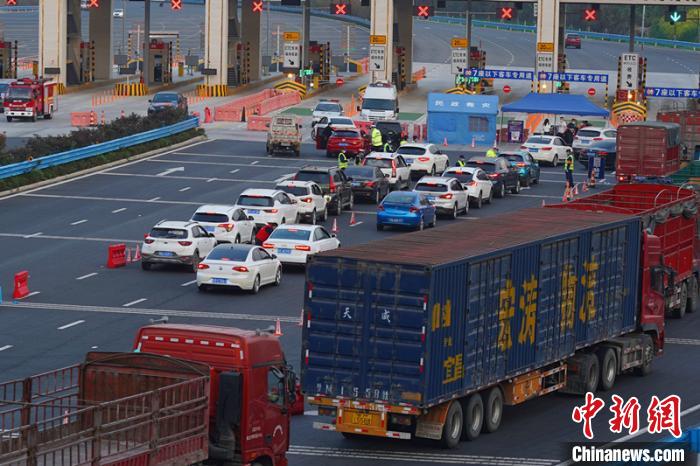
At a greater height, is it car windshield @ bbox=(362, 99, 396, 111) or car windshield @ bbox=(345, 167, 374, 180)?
car windshield @ bbox=(362, 99, 396, 111)

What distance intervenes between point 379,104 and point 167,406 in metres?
69.0

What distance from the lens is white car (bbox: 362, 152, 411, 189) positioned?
62094mm

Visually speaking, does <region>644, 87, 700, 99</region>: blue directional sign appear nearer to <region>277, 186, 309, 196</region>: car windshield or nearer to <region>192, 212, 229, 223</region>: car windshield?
<region>277, 186, 309, 196</region>: car windshield

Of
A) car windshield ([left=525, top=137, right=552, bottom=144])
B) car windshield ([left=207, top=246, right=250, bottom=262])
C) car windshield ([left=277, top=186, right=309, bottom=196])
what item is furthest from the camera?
car windshield ([left=525, top=137, right=552, bottom=144])

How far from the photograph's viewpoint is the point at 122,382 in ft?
68.7

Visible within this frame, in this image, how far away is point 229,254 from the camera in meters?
41.2

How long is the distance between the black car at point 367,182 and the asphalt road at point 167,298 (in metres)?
0.57

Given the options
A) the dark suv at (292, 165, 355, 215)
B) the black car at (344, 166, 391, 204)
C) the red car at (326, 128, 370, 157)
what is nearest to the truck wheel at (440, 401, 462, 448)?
the dark suv at (292, 165, 355, 215)

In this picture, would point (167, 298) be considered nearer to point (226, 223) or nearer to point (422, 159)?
point (226, 223)

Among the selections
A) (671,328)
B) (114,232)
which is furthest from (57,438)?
(114,232)

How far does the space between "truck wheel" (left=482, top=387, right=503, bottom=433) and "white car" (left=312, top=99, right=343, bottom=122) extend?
57.0 m

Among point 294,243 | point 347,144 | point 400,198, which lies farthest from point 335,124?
point 294,243

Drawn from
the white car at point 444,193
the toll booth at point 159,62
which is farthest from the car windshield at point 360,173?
the toll booth at point 159,62

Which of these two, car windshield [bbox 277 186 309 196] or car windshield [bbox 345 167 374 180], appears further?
car windshield [bbox 345 167 374 180]
